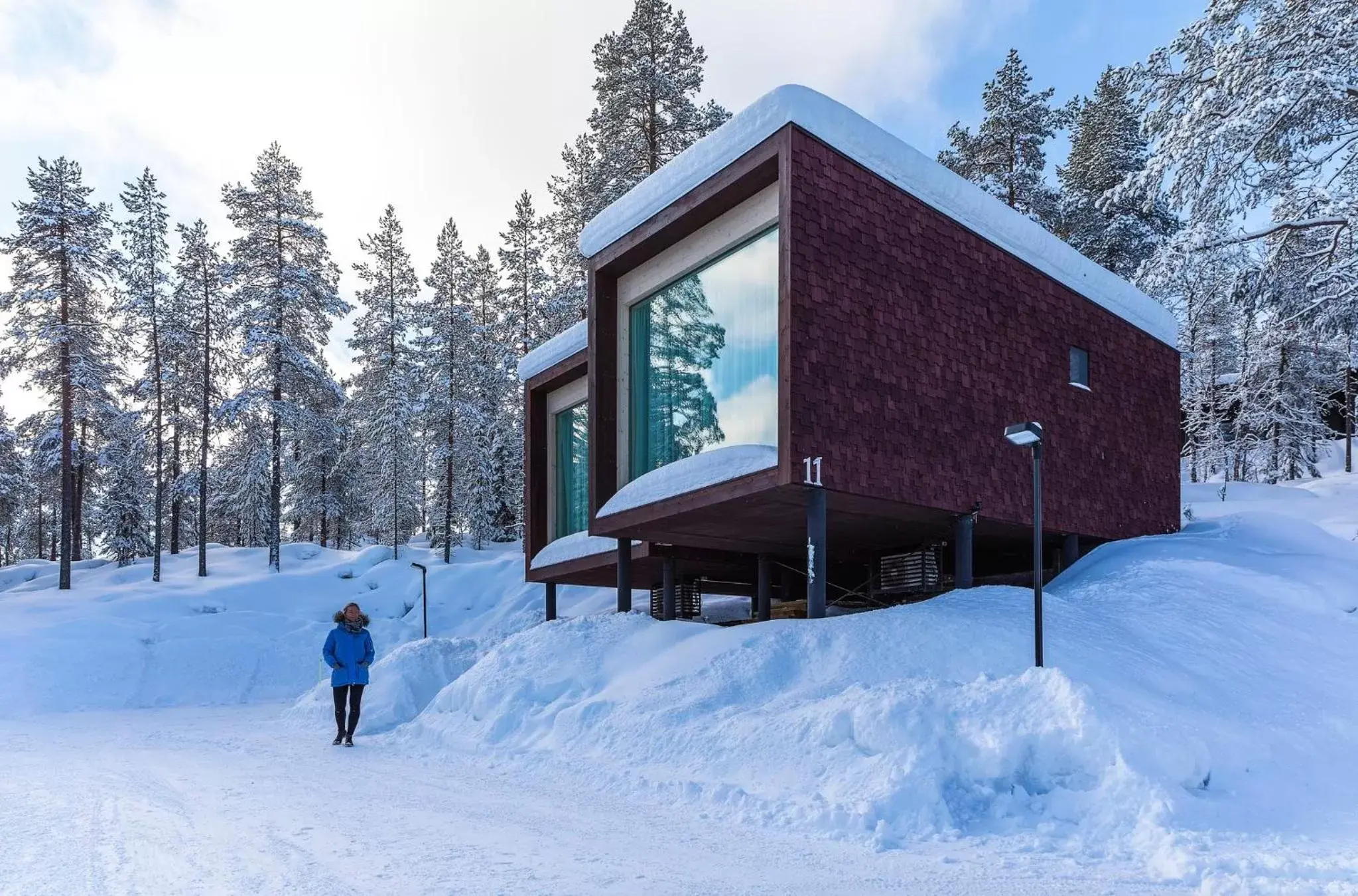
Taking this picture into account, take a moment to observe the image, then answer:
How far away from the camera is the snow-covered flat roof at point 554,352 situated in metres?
17.7

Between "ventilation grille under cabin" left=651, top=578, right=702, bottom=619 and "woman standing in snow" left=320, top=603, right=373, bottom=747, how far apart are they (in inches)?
330

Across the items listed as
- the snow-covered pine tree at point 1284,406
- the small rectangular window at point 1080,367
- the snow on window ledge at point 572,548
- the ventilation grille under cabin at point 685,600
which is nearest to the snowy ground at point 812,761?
the small rectangular window at point 1080,367

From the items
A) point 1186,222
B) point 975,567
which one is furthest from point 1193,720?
point 975,567

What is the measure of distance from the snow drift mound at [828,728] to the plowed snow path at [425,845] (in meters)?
0.41

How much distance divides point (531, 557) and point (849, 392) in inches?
397

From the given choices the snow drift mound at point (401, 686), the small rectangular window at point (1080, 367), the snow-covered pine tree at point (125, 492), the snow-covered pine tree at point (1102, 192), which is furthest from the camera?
the snow-covered pine tree at point (125, 492)

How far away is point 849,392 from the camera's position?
1115 centimetres

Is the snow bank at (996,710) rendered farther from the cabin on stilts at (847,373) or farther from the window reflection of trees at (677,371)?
the window reflection of trees at (677,371)

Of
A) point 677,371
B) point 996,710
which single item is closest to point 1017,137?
point 677,371

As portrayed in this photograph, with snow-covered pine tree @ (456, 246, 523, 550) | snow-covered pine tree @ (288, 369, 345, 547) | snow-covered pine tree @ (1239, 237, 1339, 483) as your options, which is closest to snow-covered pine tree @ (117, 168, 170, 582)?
snow-covered pine tree @ (288, 369, 345, 547)

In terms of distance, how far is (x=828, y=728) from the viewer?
737cm

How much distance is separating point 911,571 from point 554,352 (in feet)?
27.2

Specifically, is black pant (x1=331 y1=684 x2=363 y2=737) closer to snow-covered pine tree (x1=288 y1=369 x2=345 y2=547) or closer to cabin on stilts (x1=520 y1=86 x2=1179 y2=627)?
cabin on stilts (x1=520 y1=86 x2=1179 y2=627)

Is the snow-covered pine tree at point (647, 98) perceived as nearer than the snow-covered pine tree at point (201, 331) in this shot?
Yes
